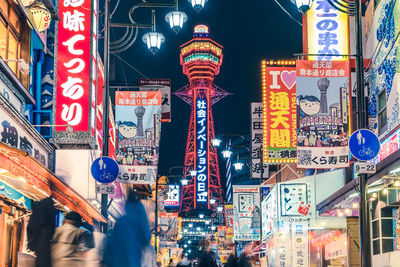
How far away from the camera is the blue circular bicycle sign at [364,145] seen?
490 inches

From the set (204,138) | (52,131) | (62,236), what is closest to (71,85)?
(52,131)

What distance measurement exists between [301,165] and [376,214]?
3.12m

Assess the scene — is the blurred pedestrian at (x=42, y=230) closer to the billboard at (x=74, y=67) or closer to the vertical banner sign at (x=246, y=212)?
the billboard at (x=74, y=67)

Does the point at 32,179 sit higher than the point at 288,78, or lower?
lower

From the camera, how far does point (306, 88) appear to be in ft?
50.5

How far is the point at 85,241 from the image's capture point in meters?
6.61

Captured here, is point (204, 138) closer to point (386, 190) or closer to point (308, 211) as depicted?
point (308, 211)

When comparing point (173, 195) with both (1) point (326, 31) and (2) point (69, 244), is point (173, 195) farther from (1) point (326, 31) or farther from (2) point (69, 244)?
(2) point (69, 244)

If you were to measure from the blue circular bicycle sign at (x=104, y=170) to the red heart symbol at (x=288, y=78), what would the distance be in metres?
7.41

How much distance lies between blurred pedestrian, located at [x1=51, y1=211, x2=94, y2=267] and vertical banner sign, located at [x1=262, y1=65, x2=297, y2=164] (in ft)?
46.9

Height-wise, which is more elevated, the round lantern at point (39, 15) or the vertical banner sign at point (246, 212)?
the round lantern at point (39, 15)

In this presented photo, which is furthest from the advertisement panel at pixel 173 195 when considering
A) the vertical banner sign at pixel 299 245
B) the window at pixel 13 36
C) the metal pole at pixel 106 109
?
the window at pixel 13 36

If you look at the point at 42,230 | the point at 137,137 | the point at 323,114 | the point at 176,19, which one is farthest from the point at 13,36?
the point at 42,230

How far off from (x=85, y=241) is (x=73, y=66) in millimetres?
11832
